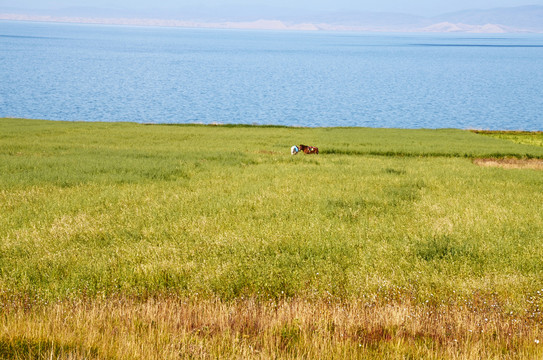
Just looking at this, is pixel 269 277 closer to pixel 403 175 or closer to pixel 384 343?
pixel 384 343

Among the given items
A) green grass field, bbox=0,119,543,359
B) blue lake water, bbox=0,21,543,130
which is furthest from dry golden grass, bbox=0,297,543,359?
blue lake water, bbox=0,21,543,130

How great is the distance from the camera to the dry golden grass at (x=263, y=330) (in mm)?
4949

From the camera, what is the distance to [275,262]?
8.34 metres

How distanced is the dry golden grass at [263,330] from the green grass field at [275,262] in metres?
0.03

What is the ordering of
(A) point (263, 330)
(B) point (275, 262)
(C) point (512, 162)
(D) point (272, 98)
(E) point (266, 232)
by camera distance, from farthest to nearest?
(D) point (272, 98), (C) point (512, 162), (E) point (266, 232), (B) point (275, 262), (A) point (263, 330)

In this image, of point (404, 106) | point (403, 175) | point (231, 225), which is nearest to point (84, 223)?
point (231, 225)

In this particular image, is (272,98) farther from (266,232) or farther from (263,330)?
(263,330)

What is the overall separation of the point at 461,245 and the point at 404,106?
8576cm

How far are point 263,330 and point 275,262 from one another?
2.57m

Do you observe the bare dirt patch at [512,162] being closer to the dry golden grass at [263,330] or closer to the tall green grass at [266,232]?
the tall green grass at [266,232]

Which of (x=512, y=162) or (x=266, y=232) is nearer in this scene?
(x=266, y=232)

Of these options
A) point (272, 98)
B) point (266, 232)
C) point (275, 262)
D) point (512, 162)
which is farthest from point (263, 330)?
point (272, 98)

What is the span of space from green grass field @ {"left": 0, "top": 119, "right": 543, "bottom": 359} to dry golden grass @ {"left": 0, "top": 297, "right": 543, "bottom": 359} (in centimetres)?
3

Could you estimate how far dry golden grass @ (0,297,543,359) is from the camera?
495 cm
